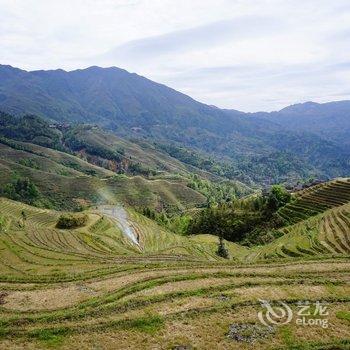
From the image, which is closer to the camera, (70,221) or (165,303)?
(165,303)

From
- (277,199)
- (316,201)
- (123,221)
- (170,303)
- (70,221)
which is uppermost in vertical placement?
(170,303)

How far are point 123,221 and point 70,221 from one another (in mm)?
29606

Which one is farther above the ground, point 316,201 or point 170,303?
point 170,303

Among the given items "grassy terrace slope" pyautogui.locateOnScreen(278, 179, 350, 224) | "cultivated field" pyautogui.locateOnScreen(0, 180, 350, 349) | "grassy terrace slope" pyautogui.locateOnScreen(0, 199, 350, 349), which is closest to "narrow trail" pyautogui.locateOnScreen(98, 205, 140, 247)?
"grassy terrace slope" pyautogui.locateOnScreen(278, 179, 350, 224)

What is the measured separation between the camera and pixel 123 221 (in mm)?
147625

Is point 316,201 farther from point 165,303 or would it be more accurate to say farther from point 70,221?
point 165,303

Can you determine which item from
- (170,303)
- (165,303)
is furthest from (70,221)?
(170,303)

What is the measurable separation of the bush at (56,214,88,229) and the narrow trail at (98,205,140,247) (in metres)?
12.9

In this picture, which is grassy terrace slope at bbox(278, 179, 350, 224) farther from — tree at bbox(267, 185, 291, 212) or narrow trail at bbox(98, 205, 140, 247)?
narrow trail at bbox(98, 205, 140, 247)

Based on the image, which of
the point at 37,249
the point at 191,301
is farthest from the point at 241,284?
the point at 37,249

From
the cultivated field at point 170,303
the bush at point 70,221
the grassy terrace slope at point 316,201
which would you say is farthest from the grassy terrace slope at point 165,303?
the grassy terrace slope at point 316,201

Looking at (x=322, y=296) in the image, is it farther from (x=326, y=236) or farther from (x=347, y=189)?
(x=347, y=189)

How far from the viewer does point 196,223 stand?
174500 mm

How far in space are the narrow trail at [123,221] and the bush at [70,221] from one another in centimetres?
1291
